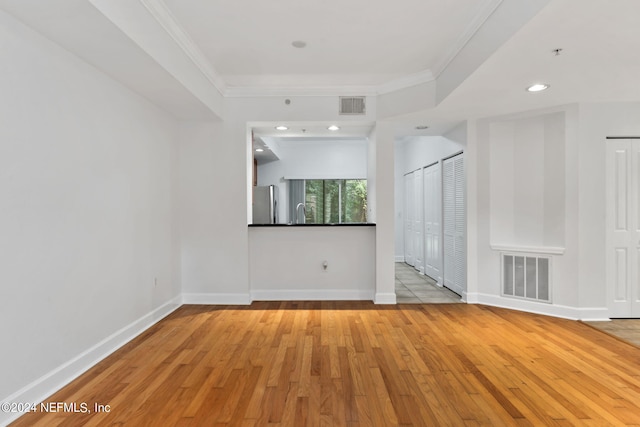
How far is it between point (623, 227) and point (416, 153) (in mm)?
3848

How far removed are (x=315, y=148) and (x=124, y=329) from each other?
6.17 m

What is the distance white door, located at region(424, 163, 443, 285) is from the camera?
19.5 feet

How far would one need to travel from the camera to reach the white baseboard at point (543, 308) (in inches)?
153

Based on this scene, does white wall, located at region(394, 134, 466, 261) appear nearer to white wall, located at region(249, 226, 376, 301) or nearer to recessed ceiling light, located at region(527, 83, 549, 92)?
recessed ceiling light, located at region(527, 83, 549, 92)

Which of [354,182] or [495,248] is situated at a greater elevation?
[354,182]

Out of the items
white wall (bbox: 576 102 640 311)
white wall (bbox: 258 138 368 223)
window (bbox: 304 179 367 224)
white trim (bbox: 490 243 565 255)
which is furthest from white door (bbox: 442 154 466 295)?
window (bbox: 304 179 367 224)

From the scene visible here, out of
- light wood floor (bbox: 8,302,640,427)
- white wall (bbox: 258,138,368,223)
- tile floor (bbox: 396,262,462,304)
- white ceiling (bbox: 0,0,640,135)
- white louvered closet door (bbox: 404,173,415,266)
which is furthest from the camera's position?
white wall (bbox: 258,138,368,223)

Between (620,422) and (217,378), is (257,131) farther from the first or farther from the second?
(620,422)

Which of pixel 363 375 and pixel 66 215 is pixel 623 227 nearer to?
pixel 363 375

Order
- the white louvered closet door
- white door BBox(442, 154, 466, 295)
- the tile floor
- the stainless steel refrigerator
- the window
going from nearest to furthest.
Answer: the tile floor
white door BBox(442, 154, 466, 295)
the stainless steel refrigerator
the white louvered closet door
the window

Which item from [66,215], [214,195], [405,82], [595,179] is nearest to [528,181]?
[595,179]

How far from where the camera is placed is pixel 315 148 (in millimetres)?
8625

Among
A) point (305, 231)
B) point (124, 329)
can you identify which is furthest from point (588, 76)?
point (124, 329)

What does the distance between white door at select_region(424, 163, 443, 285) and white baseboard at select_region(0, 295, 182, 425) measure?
4.29 metres
